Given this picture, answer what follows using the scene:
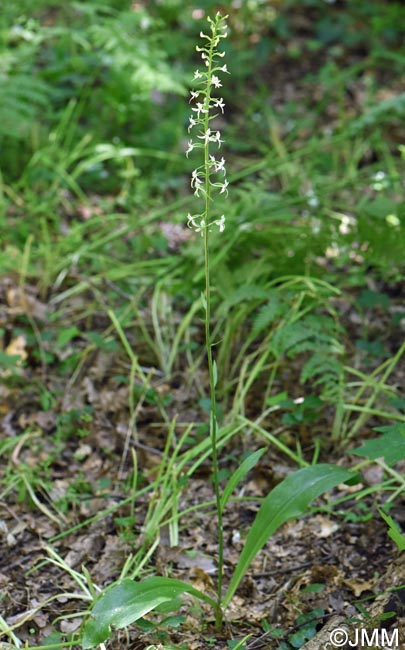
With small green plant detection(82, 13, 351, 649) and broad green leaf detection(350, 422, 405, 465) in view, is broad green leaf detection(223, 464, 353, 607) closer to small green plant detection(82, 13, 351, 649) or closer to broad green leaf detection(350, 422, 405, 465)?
small green plant detection(82, 13, 351, 649)

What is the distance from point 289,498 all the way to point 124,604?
0.53 meters

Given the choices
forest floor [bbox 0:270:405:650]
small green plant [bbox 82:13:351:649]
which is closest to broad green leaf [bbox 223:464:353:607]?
small green plant [bbox 82:13:351:649]

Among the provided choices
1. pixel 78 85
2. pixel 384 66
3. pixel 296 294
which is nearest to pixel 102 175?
pixel 78 85

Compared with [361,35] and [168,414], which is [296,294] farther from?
[361,35]

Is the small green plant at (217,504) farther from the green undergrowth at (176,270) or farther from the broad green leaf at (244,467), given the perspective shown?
the green undergrowth at (176,270)

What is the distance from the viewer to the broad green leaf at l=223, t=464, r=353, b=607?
2.14 meters

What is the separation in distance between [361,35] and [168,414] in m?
3.60

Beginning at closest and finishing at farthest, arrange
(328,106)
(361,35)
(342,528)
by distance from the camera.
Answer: (342,528) < (328,106) < (361,35)

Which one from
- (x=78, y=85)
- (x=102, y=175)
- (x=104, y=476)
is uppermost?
(x=78, y=85)

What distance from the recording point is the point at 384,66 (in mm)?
5430

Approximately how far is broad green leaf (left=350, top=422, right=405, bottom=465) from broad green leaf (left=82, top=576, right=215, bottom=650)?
24.0 inches

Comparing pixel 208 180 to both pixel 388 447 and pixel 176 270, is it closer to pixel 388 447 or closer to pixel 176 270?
pixel 388 447

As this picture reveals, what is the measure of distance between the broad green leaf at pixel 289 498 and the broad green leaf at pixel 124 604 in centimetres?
28

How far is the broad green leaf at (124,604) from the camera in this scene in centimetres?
193
